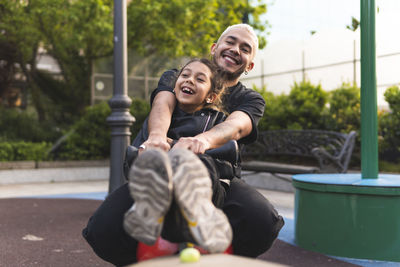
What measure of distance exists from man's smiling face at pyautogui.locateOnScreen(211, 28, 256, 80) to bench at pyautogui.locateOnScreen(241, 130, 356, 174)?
342cm

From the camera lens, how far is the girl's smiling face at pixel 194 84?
188 cm

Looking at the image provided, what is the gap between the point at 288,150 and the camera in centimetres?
676

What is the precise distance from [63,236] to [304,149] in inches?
152

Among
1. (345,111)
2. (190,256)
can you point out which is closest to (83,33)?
(345,111)

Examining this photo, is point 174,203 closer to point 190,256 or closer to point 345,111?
point 190,256

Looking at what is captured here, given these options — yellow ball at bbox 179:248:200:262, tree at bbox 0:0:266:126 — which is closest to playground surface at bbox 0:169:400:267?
yellow ball at bbox 179:248:200:262

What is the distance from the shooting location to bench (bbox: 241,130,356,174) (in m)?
5.46

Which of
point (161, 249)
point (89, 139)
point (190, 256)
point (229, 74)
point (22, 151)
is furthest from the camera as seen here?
point (89, 139)

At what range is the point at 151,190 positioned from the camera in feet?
4.10

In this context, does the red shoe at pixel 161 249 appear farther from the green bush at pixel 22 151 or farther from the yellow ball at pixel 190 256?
the green bush at pixel 22 151

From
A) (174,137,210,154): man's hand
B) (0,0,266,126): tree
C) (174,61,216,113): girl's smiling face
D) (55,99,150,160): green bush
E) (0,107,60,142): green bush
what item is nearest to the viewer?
(174,137,210,154): man's hand

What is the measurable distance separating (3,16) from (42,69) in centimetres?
272

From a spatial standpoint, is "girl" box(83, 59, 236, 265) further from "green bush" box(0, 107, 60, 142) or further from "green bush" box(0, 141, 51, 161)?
"green bush" box(0, 107, 60, 142)

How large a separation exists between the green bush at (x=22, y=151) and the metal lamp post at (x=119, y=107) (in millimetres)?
4405
